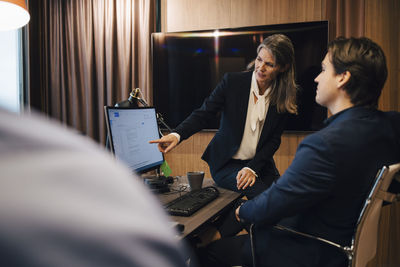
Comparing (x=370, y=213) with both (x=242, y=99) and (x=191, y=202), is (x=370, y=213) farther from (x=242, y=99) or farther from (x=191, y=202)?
(x=242, y=99)

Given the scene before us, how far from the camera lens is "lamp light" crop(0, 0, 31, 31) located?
5.94 feet

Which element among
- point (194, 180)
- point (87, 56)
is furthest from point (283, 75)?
point (87, 56)

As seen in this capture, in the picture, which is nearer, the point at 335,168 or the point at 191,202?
the point at 335,168

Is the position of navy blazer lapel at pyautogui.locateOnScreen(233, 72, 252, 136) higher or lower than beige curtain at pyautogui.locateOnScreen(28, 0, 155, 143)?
lower

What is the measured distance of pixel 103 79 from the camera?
12.4 feet

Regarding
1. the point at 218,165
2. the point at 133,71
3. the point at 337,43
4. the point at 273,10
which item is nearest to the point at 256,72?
the point at 218,165

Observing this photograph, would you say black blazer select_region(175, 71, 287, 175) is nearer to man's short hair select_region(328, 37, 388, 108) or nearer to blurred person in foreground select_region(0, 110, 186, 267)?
man's short hair select_region(328, 37, 388, 108)

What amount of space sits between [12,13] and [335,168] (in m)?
1.87

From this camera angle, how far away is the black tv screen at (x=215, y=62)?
3078mm

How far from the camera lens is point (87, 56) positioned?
12.5ft

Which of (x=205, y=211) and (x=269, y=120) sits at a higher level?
(x=269, y=120)

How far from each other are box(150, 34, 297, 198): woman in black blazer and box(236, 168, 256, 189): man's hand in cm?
14

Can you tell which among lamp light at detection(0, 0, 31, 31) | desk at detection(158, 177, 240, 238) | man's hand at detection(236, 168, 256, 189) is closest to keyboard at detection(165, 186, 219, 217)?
desk at detection(158, 177, 240, 238)

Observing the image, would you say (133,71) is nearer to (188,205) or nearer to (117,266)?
(188,205)
